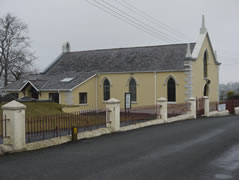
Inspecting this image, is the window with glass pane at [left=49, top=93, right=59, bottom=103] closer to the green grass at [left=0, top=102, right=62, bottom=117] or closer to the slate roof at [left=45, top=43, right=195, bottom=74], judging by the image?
the slate roof at [left=45, top=43, right=195, bottom=74]

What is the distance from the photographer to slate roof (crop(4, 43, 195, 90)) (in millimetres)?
30875

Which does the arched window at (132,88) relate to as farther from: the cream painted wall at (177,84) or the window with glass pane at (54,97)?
the window with glass pane at (54,97)

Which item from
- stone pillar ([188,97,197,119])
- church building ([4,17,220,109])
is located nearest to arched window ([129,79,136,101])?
church building ([4,17,220,109])

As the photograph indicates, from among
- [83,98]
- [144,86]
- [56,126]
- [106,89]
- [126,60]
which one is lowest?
[56,126]

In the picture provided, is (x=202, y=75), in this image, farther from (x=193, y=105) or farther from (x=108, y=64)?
(x=108, y=64)

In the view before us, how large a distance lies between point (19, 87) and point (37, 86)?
2.89 meters

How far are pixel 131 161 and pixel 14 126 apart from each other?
13.3 feet

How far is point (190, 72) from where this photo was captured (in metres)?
28.4

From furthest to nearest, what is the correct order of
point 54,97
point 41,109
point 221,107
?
1. point 54,97
2. point 221,107
3. point 41,109

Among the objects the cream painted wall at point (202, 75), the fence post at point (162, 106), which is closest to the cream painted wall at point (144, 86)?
the cream painted wall at point (202, 75)

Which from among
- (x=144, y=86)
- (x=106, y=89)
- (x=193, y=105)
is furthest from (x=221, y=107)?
(x=106, y=89)

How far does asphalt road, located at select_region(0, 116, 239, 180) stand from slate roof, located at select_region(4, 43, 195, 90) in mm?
19063

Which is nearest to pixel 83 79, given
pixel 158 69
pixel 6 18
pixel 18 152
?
pixel 158 69

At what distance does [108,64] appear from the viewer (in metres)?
34.4
